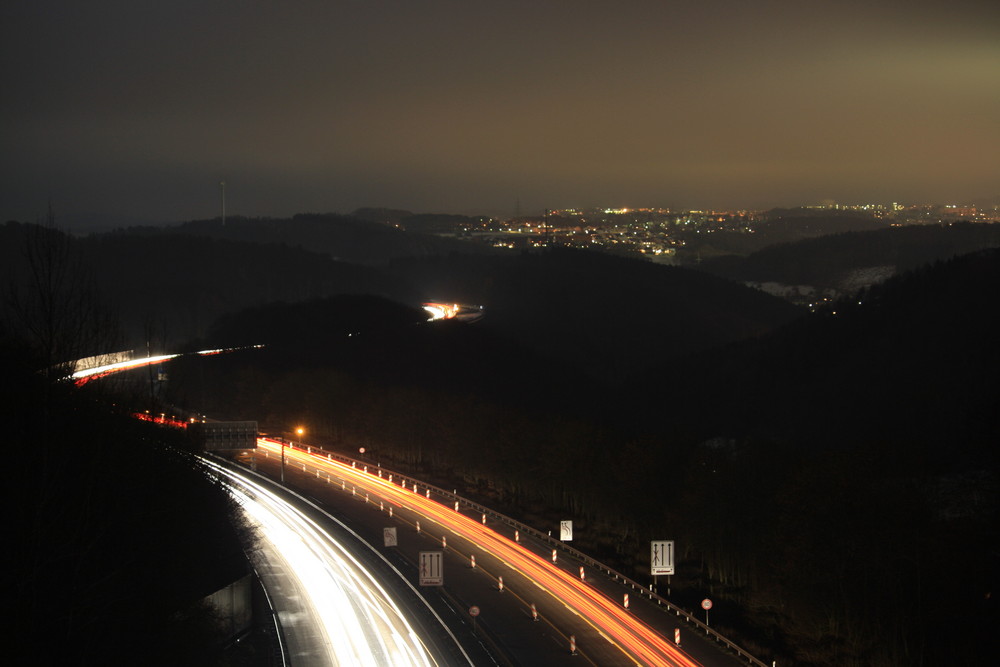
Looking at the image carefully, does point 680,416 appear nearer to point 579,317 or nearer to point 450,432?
point 450,432

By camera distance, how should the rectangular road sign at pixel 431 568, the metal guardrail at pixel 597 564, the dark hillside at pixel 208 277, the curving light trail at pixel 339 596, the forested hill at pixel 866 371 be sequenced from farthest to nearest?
the dark hillside at pixel 208 277 < the forested hill at pixel 866 371 < the rectangular road sign at pixel 431 568 < the metal guardrail at pixel 597 564 < the curving light trail at pixel 339 596

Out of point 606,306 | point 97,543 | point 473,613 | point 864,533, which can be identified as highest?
point 97,543

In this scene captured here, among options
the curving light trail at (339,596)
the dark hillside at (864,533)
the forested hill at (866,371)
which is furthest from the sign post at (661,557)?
the forested hill at (866,371)

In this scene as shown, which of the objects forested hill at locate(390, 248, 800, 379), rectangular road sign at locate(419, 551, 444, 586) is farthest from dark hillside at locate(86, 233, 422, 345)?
rectangular road sign at locate(419, 551, 444, 586)

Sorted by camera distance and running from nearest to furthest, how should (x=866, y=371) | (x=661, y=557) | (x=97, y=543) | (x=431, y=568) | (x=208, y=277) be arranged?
(x=97, y=543) → (x=431, y=568) → (x=661, y=557) → (x=866, y=371) → (x=208, y=277)

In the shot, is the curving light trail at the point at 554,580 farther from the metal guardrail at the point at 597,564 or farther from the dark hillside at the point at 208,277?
the dark hillside at the point at 208,277

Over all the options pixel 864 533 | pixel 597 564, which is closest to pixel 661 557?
pixel 597 564

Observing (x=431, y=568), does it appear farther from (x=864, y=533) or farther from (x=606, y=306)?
(x=606, y=306)
